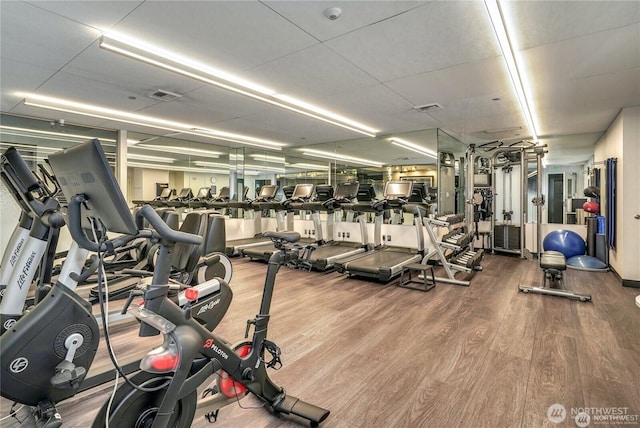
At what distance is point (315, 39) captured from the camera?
2953 millimetres

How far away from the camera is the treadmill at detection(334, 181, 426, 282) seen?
468 centimetres

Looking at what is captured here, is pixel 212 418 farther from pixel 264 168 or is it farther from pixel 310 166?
pixel 264 168

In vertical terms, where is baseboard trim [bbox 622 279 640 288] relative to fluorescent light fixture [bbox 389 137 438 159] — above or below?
below

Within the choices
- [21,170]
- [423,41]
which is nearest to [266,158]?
[423,41]

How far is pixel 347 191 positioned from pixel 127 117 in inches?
165

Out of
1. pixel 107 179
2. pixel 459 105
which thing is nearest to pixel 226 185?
pixel 459 105

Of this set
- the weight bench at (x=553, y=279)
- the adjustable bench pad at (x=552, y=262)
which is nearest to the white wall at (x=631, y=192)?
the weight bench at (x=553, y=279)

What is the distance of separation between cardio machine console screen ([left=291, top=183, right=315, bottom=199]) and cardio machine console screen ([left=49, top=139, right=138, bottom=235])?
5.54m

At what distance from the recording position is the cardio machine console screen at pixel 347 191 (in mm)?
6289

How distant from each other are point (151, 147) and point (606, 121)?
9.29 meters

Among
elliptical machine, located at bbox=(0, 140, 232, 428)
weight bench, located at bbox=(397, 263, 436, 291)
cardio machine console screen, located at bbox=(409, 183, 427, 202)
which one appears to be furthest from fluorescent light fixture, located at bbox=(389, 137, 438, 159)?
elliptical machine, located at bbox=(0, 140, 232, 428)

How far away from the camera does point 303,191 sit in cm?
689

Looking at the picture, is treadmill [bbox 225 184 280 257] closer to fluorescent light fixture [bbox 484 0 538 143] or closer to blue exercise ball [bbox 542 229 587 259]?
Result: fluorescent light fixture [bbox 484 0 538 143]

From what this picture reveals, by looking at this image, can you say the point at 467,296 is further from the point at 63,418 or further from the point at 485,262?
the point at 63,418
